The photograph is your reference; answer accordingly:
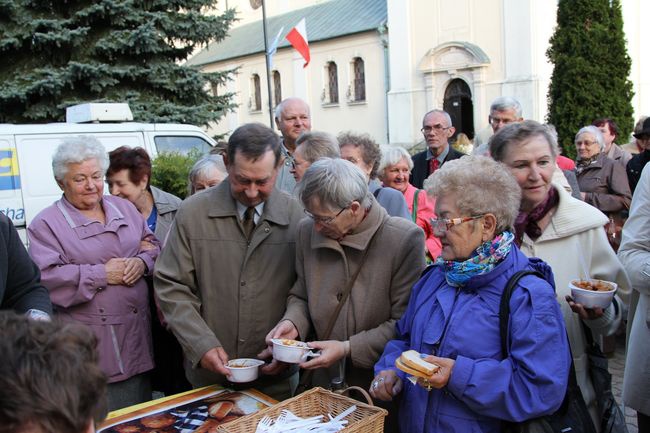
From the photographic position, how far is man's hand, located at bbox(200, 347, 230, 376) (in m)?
2.76

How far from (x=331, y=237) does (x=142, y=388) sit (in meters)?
1.62

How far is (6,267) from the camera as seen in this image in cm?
257

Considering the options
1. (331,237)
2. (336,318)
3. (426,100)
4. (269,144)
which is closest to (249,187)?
(269,144)

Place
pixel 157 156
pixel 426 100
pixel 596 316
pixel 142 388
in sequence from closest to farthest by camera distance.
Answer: pixel 596 316 → pixel 142 388 → pixel 157 156 → pixel 426 100

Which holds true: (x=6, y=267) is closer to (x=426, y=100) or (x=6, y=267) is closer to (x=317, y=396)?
(x=317, y=396)

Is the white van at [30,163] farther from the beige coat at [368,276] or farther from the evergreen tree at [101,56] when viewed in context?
the beige coat at [368,276]

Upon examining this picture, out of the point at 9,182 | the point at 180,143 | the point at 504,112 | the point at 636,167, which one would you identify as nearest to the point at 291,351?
the point at 504,112

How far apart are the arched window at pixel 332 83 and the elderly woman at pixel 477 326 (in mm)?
29844

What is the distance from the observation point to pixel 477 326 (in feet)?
7.39

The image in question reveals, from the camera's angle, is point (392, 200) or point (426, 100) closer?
point (392, 200)

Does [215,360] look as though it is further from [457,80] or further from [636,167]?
[457,80]

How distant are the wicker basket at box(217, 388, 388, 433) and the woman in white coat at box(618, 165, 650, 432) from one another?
1.23 meters

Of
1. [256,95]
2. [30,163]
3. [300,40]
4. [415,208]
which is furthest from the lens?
[256,95]

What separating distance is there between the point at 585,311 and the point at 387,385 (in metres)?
0.85
